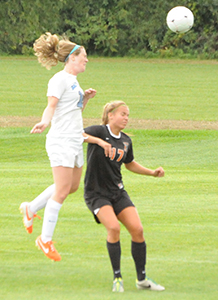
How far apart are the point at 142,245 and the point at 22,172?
7.29m

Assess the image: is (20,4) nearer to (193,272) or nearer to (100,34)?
(100,34)

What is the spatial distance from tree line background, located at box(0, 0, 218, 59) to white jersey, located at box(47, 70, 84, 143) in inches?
1608

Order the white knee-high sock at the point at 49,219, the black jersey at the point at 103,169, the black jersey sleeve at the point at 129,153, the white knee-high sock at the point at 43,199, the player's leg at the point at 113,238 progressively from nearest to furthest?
1. the player's leg at the point at 113,238
2. the black jersey at the point at 103,169
3. the black jersey sleeve at the point at 129,153
4. the white knee-high sock at the point at 49,219
5. the white knee-high sock at the point at 43,199

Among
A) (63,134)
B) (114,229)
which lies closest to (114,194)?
(114,229)

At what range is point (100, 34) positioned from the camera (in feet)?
156

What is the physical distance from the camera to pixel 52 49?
618 centimetres

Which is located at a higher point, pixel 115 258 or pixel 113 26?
pixel 115 258

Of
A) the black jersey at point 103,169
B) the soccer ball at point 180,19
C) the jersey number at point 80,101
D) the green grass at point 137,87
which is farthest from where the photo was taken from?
the soccer ball at point 180,19

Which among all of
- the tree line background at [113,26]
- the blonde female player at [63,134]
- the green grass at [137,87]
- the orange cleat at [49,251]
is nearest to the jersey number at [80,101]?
the blonde female player at [63,134]

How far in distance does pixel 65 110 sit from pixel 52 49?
2.38 feet

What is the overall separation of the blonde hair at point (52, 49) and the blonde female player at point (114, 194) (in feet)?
2.83

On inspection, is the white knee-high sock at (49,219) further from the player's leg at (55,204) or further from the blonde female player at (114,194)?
the blonde female player at (114,194)

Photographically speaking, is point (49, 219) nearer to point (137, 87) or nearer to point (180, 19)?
point (180, 19)

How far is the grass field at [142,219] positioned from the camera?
17.5 ft
